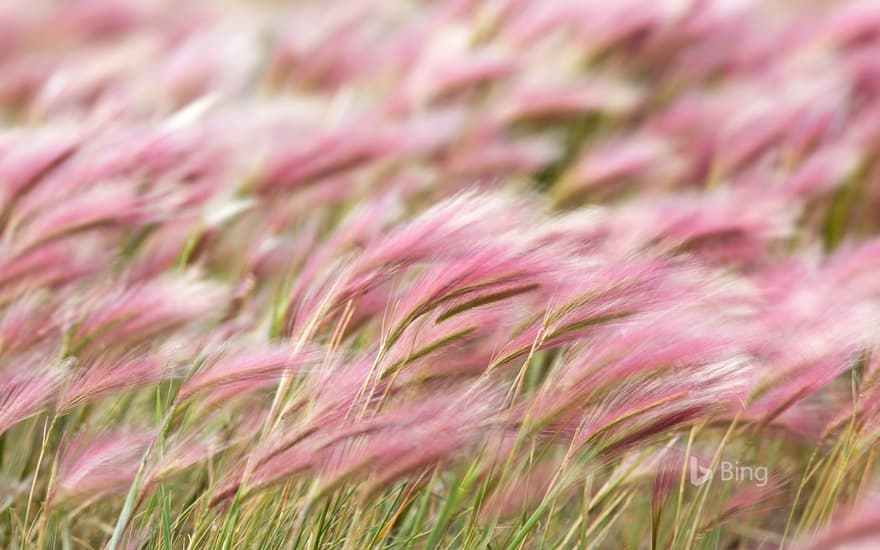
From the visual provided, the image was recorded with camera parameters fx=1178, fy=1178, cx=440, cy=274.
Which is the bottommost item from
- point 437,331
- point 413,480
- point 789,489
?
point 789,489

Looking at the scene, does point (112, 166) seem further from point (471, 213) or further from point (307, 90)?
point (307, 90)

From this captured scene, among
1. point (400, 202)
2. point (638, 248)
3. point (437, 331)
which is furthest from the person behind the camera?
point (400, 202)

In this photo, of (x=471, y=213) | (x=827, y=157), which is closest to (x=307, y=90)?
(x=827, y=157)

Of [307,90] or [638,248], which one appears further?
[307,90]

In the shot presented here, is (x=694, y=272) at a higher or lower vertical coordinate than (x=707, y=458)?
higher

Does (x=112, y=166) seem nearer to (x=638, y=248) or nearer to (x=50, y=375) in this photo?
(x=50, y=375)

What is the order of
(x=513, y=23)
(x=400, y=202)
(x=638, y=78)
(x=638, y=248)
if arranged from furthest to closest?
1. (x=638, y=78)
2. (x=513, y=23)
3. (x=400, y=202)
4. (x=638, y=248)

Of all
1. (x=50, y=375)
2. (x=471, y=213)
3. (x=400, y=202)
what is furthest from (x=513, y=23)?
(x=50, y=375)
